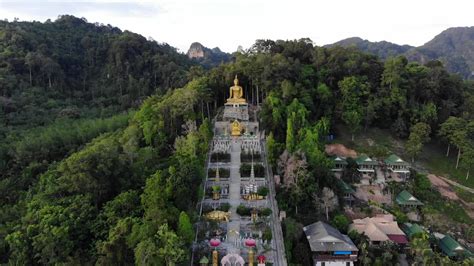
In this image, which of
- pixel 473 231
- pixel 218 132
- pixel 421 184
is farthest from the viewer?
pixel 218 132

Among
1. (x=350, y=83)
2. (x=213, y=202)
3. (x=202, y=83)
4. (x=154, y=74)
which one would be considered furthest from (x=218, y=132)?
(x=154, y=74)

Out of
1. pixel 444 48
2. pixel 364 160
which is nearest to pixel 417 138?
pixel 364 160

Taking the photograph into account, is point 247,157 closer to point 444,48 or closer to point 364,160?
point 364,160

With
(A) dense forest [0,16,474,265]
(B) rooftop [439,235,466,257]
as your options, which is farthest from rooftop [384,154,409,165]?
(B) rooftop [439,235,466,257]

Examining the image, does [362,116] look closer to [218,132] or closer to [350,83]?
[350,83]

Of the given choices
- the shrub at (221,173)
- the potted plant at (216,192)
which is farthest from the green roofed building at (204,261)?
the shrub at (221,173)

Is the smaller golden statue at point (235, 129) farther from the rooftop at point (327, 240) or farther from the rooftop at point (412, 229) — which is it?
the rooftop at point (412, 229)
